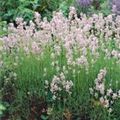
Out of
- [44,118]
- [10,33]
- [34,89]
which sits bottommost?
[44,118]

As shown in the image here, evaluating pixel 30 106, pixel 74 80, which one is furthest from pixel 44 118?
pixel 74 80

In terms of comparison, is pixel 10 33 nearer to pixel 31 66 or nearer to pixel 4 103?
pixel 31 66

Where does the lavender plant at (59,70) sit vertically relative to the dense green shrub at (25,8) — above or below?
below

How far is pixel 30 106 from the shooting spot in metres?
4.12

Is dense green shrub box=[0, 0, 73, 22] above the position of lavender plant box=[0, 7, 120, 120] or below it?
Answer: above

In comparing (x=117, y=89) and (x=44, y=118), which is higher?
(x=117, y=89)

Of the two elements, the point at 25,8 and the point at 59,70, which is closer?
the point at 59,70

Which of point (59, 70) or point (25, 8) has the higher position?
point (25, 8)

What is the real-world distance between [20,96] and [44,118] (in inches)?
12.6

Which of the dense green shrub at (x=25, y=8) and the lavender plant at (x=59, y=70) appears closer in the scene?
the lavender plant at (x=59, y=70)

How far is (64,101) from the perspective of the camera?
12.7 ft

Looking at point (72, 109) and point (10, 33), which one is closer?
point (72, 109)

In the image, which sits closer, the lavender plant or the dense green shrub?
the lavender plant

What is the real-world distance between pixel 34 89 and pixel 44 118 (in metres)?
0.30
